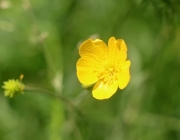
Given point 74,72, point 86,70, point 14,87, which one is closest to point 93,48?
point 86,70

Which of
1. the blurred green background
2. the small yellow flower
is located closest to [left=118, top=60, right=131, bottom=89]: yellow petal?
the small yellow flower

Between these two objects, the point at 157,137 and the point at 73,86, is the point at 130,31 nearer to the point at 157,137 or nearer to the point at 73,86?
the point at 73,86

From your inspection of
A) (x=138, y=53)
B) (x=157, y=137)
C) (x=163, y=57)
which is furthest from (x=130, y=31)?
(x=157, y=137)

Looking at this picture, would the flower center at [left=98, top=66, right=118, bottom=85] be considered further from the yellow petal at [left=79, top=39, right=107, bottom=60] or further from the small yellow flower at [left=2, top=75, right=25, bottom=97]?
the small yellow flower at [left=2, top=75, right=25, bottom=97]

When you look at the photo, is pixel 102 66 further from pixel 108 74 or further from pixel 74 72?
pixel 74 72

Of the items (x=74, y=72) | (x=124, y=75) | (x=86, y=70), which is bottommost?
(x=124, y=75)

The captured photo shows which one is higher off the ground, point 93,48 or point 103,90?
point 93,48
